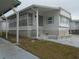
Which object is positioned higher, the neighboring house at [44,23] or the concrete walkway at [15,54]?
the neighboring house at [44,23]

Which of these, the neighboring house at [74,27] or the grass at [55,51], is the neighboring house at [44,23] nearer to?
the grass at [55,51]

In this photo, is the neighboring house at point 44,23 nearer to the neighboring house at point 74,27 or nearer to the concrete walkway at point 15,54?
the concrete walkway at point 15,54

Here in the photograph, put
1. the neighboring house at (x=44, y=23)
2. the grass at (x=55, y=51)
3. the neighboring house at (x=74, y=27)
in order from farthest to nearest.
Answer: the neighboring house at (x=74, y=27), the neighboring house at (x=44, y=23), the grass at (x=55, y=51)

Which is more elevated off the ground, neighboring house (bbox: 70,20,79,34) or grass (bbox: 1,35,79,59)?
neighboring house (bbox: 70,20,79,34)

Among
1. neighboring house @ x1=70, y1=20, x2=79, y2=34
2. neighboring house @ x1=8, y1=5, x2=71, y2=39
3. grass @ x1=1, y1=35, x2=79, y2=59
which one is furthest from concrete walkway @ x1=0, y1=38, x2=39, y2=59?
neighboring house @ x1=70, y1=20, x2=79, y2=34

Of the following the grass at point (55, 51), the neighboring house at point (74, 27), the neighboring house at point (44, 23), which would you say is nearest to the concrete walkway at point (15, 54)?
the grass at point (55, 51)

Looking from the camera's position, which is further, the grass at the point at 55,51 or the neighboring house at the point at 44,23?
the neighboring house at the point at 44,23

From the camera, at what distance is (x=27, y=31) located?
65.4 ft

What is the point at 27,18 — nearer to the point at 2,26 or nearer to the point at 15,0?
the point at 15,0

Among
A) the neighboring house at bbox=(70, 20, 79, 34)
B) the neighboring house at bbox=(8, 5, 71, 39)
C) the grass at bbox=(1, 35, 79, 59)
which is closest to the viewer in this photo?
the grass at bbox=(1, 35, 79, 59)

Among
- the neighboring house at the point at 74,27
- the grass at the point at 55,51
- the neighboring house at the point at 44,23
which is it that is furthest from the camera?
the neighboring house at the point at 74,27

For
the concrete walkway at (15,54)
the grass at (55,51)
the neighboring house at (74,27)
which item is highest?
the neighboring house at (74,27)

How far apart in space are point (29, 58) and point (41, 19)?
14636 mm

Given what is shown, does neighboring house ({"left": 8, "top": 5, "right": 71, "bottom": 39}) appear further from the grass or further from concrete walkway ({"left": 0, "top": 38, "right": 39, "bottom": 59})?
concrete walkway ({"left": 0, "top": 38, "right": 39, "bottom": 59})
